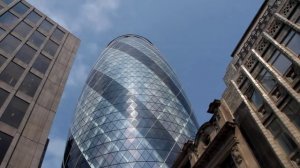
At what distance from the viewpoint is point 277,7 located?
55.6 feet

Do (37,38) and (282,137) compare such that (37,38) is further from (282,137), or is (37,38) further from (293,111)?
(293,111)

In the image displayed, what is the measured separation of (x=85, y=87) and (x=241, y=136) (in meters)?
83.4

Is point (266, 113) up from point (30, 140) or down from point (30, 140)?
up

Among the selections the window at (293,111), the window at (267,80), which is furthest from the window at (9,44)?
the window at (293,111)

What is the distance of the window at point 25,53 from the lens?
24633mm

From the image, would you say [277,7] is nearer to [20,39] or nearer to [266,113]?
[266,113]

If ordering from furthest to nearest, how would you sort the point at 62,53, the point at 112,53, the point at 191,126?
the point at 112,53
the point at 191,126
the point at 62,53

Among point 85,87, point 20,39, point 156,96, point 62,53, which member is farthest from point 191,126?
point 20,39

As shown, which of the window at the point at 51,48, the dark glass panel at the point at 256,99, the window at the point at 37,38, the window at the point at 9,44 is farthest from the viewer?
the window at the point at 51,48

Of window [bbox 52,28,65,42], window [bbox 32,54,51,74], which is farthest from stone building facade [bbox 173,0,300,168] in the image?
window [bbox 52,28,65,42]

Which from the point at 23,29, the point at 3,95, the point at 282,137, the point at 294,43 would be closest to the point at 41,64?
the point at 23,29

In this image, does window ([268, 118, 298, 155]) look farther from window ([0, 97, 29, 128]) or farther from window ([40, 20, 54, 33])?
window ([40, 20, 54, 33])

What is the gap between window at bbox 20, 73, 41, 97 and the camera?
73.6 feet

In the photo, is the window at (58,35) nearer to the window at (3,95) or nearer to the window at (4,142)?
the window at (3,95)
